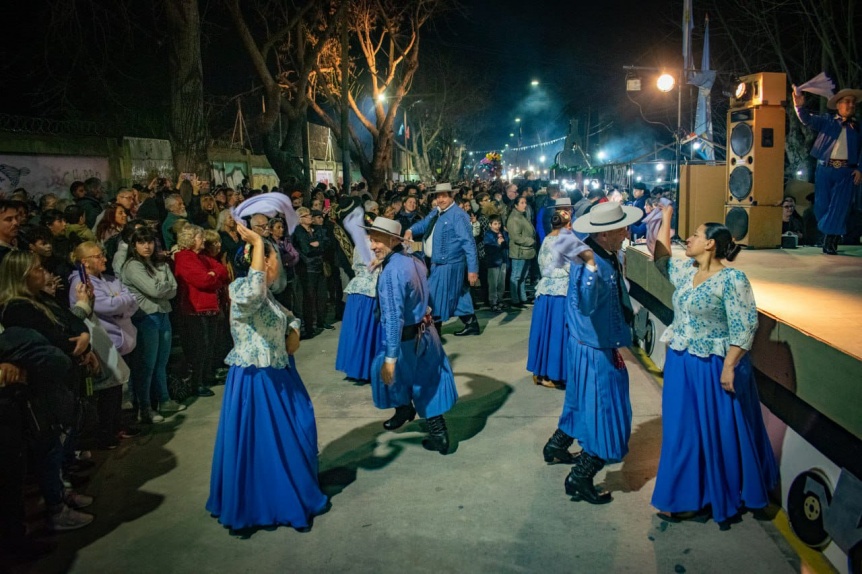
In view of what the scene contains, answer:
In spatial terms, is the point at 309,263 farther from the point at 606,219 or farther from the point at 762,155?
the point at 762,155

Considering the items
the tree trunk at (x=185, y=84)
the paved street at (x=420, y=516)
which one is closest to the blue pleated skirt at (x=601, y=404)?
the paved street at (x=420, y=516)

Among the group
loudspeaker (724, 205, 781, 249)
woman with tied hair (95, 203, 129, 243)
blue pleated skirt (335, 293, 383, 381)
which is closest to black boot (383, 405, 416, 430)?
blue pleated skirt (335, 293, 383, 381)

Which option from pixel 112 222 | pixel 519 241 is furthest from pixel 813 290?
pixel 112 222

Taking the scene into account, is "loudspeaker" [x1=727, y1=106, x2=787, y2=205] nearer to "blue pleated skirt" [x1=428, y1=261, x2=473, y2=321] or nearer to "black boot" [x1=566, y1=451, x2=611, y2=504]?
"blue pleated skirt" [x1=428, y1=261, x2=473, y2=321]

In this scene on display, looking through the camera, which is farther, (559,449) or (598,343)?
(559,449)

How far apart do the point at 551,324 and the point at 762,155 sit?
4.63 m

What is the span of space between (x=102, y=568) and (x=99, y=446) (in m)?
1.99

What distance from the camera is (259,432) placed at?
4.01 metres

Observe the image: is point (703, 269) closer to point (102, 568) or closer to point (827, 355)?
point (827, 355)

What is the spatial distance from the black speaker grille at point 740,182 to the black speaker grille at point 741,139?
239mm

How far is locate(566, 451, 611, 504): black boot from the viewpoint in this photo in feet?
14.1

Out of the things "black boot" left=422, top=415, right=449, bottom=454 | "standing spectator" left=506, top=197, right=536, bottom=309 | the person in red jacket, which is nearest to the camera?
"black boot" left=422, top=415, right=449, bottom=454

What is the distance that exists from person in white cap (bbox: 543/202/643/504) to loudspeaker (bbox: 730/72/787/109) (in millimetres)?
5918

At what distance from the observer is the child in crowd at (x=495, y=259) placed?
11000 mm
